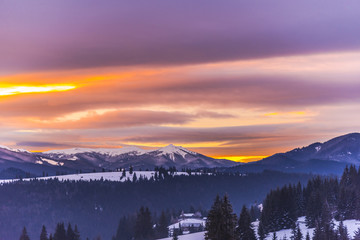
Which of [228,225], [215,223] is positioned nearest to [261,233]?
[215,223]

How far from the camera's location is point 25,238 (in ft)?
652

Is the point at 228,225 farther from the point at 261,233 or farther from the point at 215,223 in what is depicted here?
the point at 261,233

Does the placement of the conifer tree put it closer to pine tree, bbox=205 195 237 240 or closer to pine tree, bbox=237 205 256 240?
pine tree, bbox=237 205 256 240

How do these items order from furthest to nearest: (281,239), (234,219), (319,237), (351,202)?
(351,202)
(281,239)
(319,237)
(234,219)

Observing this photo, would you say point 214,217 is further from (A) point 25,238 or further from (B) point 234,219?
(A) point 25,238

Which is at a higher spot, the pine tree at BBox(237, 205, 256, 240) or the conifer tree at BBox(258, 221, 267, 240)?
the pine tree at BBox(237, 205, 256, 240)

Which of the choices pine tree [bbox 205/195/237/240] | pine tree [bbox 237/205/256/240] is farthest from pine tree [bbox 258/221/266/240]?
pine tree [bbox 205/195/237/240]

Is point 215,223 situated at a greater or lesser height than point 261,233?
greater

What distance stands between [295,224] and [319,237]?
148ft

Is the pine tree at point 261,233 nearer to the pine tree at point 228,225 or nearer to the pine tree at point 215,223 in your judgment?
the pine tree at point 215,223

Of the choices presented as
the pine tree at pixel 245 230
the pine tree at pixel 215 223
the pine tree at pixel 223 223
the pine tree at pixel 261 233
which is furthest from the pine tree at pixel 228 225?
the pine tree at pixel 261 233

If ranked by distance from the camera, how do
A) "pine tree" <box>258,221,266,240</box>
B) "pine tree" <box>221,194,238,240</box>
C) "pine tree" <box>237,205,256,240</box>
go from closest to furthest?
1. "pine tree" <box>221,194,238,240</box>
2. "pine tree" <box>237,205,256,240</box>
3. "pine tree" <box>258,221,266,240</box>

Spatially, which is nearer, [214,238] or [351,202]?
[214,238]

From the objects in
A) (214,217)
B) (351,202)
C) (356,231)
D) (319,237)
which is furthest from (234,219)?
(351,202)
